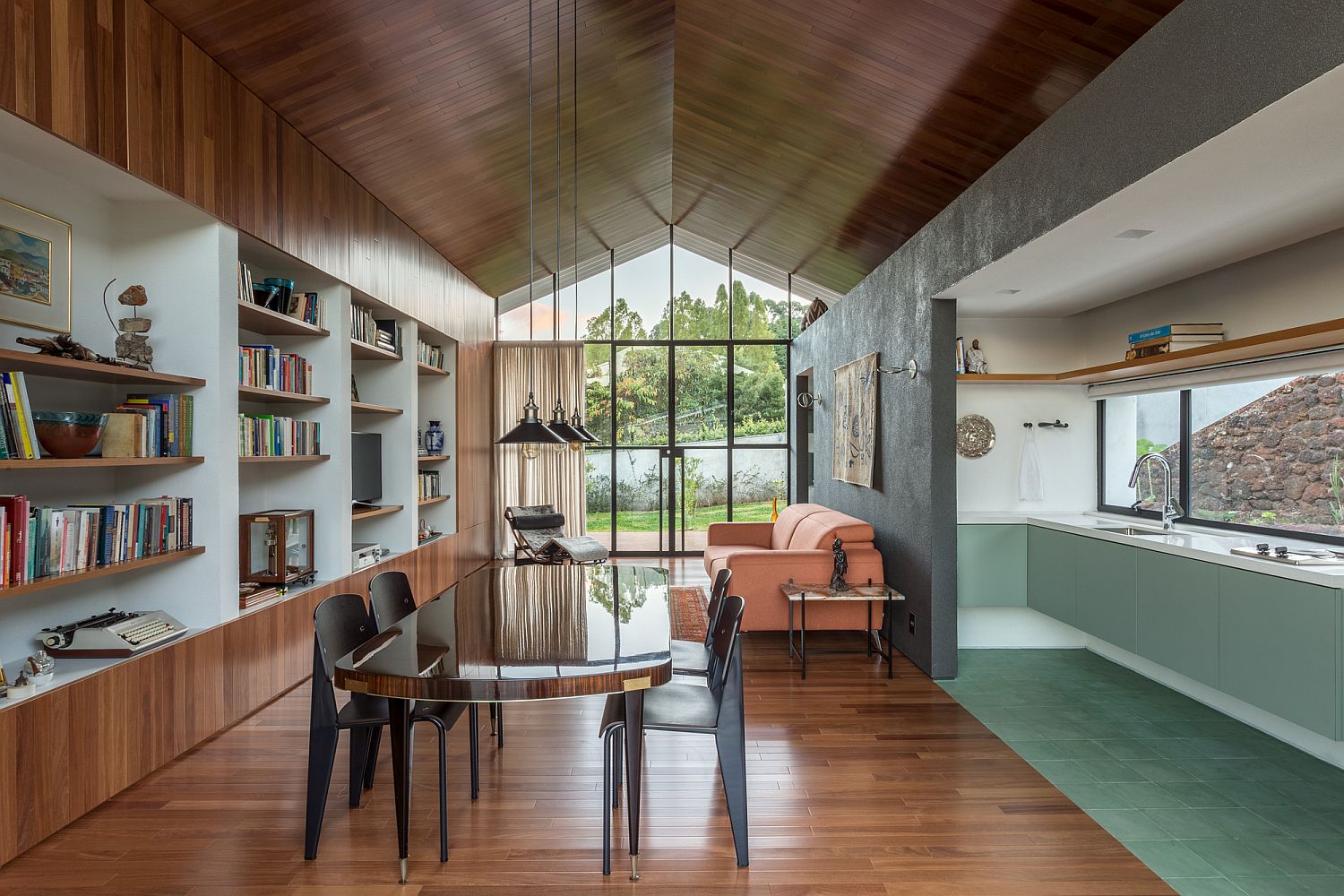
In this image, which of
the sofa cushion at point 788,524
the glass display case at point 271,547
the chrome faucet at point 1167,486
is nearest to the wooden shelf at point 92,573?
the glass display case at point 271,547

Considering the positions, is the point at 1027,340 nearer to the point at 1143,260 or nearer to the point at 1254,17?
the point at 1143,260

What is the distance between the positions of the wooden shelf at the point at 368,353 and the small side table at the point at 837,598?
3.31 metres

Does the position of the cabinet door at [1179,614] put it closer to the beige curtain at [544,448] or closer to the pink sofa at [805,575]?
the pink sofa at [805,575]

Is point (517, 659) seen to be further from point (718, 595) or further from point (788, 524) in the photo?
point (788, 524)

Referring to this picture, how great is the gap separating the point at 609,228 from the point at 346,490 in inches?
199

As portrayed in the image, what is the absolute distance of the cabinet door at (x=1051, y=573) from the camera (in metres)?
4.81

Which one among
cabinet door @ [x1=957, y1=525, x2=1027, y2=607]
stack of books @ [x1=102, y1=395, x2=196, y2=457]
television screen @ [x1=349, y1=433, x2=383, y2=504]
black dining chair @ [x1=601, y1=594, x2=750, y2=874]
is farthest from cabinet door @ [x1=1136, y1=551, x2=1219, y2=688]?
television screen @ [x1=349, y1=433, x2=383, y2=504]

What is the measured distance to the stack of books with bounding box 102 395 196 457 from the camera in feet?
10.9

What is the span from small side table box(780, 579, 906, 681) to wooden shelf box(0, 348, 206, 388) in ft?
11.6

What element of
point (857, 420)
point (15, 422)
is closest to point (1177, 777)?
point (857, 420)

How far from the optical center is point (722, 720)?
2721mm

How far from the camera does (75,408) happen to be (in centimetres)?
353

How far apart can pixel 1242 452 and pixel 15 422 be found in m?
5.66

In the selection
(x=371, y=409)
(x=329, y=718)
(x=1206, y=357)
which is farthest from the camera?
(x=371, y=409)
